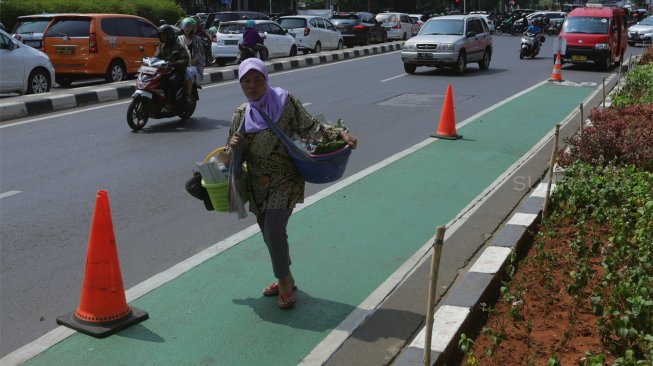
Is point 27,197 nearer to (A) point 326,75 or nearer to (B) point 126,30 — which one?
(B) point 126,30

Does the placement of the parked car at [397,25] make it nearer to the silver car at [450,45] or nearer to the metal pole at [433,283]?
the silver car at [450,45]

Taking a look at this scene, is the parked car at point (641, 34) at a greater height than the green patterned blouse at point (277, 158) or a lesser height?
lesser

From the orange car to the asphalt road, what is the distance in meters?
2.55

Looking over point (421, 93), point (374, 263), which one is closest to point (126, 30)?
point (421, 93)

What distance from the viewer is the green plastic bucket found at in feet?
16.1

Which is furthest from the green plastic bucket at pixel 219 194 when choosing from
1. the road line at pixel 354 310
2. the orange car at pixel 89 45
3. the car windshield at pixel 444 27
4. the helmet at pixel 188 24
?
the car windshield at pixel 444 27

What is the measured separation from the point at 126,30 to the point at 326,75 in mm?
5365

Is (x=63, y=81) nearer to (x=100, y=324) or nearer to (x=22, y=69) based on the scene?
(x=22, y=69)

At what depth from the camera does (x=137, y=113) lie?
12.3 metres

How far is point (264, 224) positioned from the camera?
4.96 m

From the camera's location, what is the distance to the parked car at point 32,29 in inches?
763

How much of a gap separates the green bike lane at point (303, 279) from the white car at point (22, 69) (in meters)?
9.20

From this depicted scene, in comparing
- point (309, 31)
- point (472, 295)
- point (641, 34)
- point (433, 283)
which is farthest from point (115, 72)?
point (641, 34)

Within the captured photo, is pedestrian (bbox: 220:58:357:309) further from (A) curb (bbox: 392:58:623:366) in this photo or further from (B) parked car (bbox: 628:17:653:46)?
(B) parked car (bbox: 628:17:653:46)
